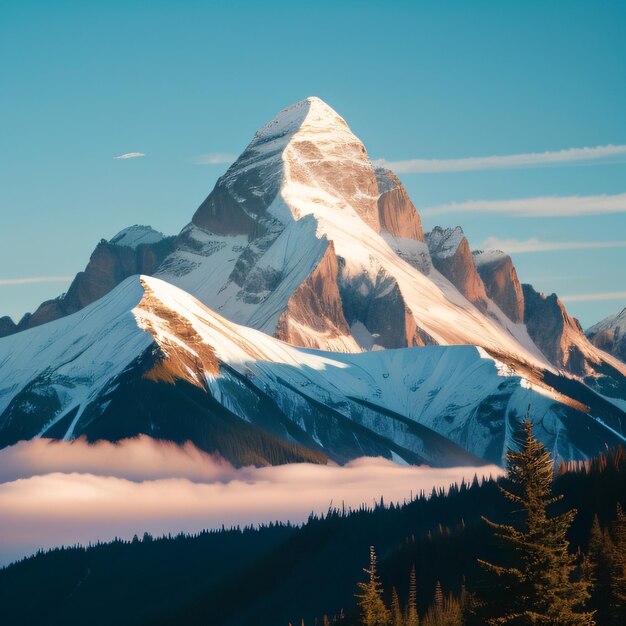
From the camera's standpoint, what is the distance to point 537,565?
68.9 m

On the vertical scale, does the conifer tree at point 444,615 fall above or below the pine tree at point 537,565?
below

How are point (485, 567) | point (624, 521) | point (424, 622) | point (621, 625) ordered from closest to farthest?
point (485, 567), point (621, 625), point (624, 521), point (424, 622)

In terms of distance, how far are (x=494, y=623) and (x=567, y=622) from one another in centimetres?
297

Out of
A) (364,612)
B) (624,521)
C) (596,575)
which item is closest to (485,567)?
(364,612)

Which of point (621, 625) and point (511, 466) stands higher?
point (511, 466)

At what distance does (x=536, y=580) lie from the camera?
6894 centimetres

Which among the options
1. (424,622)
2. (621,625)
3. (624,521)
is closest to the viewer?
(621,625)

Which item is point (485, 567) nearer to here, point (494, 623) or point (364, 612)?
point (494, 623)

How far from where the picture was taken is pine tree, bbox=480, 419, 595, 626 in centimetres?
6800

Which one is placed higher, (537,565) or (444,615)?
(537,565)

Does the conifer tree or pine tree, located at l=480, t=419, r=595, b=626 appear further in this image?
the conifer tree

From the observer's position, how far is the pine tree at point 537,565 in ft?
223

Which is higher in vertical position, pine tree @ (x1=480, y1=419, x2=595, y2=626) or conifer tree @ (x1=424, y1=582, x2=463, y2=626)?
pine tree @ (x1=480, y1=419, x2=595, y2=626)

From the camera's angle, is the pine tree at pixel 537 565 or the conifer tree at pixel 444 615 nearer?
the pine tree at pixel 537 565
